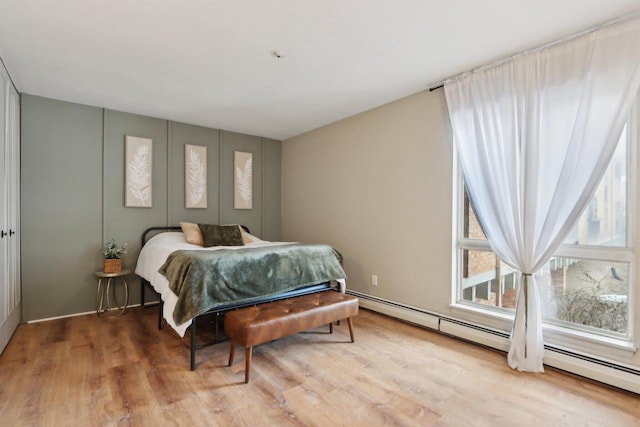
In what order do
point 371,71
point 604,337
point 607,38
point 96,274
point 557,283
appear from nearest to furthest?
point 607,38, point 604,337, point 557,283, point 371,71, point 96,274

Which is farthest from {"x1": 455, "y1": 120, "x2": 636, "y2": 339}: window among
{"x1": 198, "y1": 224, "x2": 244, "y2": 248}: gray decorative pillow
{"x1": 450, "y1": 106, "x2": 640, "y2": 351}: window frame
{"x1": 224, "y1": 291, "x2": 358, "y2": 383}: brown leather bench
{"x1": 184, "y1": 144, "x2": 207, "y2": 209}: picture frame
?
{"x1": 184, "y1": 144, "x2": 207, "y2": 209}: picture frame

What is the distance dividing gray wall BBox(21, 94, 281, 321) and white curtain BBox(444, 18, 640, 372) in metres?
3.59

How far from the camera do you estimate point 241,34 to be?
2246 mm

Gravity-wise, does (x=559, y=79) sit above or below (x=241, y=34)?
below

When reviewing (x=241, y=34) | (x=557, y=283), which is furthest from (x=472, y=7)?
(x=557, y=283)

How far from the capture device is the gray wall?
3.40 m

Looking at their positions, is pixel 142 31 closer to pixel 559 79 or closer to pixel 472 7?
pixel 472 7

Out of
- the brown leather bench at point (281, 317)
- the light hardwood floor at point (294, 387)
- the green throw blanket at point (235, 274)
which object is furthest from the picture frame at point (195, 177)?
the brown leather bench at point (281, 317)

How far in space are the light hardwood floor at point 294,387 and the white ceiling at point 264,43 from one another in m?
2.43

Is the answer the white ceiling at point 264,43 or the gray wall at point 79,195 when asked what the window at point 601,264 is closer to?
the white ceiling at point 264,43

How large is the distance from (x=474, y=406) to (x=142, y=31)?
3.29 m

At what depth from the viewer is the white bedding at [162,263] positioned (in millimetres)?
2512

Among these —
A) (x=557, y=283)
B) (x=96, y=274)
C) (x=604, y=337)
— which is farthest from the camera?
(x=96, y=274)

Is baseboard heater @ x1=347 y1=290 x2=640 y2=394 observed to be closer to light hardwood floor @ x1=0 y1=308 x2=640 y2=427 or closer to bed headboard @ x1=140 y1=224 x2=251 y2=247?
light hardwood floor @ x1=0 y1=308 x2=640 y2=427
